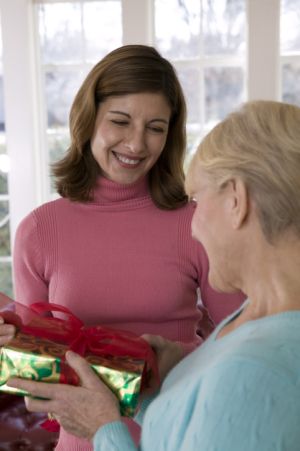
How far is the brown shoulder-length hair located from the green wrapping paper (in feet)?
1.42

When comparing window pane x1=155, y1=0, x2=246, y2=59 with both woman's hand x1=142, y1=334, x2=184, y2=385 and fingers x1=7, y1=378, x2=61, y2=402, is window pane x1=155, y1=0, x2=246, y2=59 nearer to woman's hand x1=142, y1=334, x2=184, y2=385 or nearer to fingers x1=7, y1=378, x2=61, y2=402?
woman's hand x1=142, y1=334, x2=184, y2=385

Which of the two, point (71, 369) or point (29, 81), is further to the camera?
point (29, 81)

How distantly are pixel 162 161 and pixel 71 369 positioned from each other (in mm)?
656

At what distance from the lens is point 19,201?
3.84 metres

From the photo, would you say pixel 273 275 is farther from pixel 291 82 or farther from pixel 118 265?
pixel 291 82

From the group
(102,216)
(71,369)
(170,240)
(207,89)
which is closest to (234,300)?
(170,240)

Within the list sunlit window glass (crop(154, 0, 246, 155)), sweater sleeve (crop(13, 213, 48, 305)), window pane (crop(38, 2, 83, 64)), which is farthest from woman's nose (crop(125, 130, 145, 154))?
window pane (crop(38, 2, 83, 64))

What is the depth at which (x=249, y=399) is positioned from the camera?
679mm

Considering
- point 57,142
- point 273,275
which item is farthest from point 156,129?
point 57,142

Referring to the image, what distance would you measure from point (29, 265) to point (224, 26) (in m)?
2.74

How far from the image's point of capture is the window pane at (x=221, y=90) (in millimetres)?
3756

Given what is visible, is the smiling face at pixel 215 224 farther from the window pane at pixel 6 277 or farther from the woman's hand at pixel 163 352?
the window pane at pixel 6 277

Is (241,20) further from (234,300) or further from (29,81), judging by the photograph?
(234,300)

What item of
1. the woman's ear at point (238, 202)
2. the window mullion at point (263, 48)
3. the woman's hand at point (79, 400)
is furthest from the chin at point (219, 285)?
the window mullion at point (263, 48)
